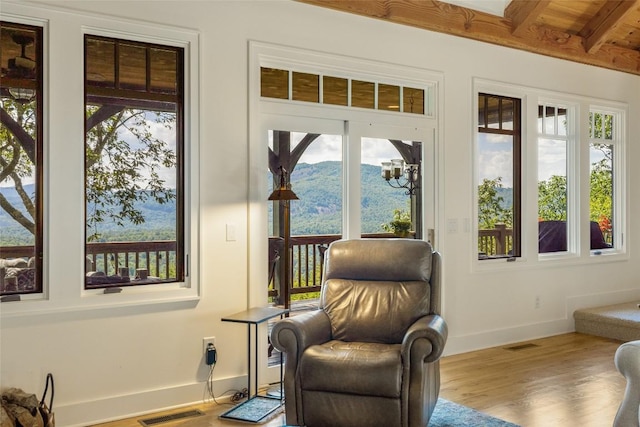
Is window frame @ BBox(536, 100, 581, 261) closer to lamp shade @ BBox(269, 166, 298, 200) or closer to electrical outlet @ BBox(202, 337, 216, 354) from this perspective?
lamp shade @ BBox(269, 166, 298, 200)

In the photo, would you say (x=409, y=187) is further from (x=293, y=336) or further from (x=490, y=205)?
(x=293, y=336)

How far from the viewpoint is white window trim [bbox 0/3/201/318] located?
3379mm

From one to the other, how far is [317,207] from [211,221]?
89 centimetres

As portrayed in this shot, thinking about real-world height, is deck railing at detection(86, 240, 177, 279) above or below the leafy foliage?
below

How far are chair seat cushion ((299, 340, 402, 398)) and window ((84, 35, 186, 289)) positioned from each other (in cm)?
122

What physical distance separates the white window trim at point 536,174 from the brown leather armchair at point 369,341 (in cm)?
175

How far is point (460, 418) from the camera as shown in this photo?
353cm

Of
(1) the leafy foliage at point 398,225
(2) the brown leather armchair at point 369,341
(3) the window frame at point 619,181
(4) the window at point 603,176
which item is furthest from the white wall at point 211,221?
(3) the window frame at point 619,181

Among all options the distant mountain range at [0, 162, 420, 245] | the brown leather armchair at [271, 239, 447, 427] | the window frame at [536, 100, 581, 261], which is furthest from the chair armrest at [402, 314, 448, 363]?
the window frame at [536, 100, 581, 261]

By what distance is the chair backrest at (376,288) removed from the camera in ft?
11.9

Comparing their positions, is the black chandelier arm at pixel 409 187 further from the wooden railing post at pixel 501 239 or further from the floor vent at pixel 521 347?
the floor vent at pixel 521 347

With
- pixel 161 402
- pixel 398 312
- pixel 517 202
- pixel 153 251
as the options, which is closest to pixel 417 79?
pixel 517 202

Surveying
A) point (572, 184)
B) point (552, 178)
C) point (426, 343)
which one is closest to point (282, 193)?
point (426, 343)

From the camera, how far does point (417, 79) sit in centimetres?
493
